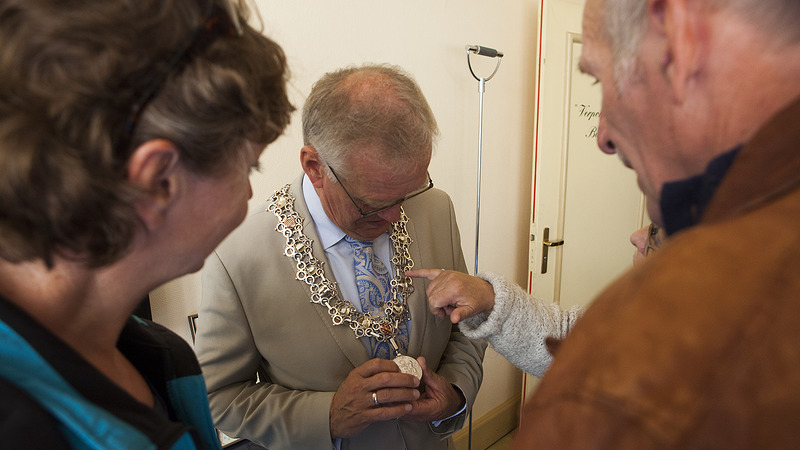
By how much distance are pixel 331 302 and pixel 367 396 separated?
26 cm

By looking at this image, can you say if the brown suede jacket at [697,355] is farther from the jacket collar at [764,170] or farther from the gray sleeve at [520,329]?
the gray sleeve at [520,329]

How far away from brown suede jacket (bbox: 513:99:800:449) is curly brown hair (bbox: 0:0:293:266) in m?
0.48

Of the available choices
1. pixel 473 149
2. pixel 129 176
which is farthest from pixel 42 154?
pixel 473 149

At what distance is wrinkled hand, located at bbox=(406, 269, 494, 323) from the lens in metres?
1.30

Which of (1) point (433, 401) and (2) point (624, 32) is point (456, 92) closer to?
(1) point (433, 401)

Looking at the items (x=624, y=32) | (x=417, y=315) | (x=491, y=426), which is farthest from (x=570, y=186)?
(x=624, y=32)

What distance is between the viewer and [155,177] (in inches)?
21.3

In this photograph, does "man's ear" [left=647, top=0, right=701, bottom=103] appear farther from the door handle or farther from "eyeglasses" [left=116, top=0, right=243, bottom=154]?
the door handle

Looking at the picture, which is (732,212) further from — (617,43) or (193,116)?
(193,116)

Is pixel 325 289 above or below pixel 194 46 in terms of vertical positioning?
below

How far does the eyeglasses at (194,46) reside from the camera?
502 mm

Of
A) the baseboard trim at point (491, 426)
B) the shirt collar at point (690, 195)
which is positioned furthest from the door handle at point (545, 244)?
the shirt collar at point (690, 195)

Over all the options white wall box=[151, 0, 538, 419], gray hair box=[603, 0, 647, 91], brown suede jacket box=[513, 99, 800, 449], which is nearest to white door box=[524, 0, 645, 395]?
white wall box=[151, 0, 538, 419]

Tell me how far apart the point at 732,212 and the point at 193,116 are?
0.56m
